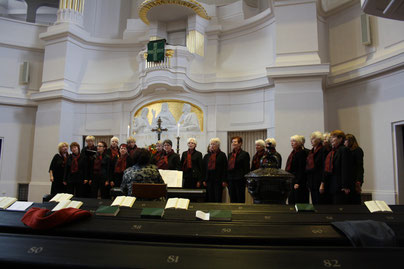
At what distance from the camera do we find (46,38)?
11211 mm

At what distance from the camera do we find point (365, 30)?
8000 mm

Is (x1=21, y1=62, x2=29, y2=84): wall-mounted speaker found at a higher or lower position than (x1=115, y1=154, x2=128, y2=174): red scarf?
higher

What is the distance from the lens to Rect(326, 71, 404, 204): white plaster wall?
23.7ft

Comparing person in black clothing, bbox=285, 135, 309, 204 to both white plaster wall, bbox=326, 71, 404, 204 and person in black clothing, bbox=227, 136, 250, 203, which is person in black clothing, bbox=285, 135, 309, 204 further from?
white plaster wall, bbox=326, 71, 404, 204

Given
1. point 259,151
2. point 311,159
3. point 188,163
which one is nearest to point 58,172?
point 188,163

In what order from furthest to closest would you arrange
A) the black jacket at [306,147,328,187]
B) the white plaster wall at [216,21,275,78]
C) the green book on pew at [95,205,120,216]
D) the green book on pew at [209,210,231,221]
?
the white plaster wall at [216,21,275,78] < the black jacket at [306,147,328,187] < the green book on pew at [95,205,120,216] < the green book on pew at [209,210,231,221]

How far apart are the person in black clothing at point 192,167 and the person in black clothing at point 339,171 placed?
8.50 ft

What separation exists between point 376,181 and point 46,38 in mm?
10634

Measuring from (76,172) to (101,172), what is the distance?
0.50m

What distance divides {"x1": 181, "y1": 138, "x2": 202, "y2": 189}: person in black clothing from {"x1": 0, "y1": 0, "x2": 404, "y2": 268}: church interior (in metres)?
1.15

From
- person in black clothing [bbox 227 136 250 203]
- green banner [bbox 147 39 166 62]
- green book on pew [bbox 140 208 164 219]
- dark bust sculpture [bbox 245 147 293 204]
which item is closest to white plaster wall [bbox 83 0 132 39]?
green banner [bbox 147 39 166 62]

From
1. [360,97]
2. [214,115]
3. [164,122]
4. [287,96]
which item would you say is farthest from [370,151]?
[164,122]

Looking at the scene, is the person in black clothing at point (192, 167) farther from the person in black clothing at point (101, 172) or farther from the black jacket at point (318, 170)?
the black jacket at point (318, 170)

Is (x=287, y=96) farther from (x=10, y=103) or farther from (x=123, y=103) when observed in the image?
(x=10, y=103)
